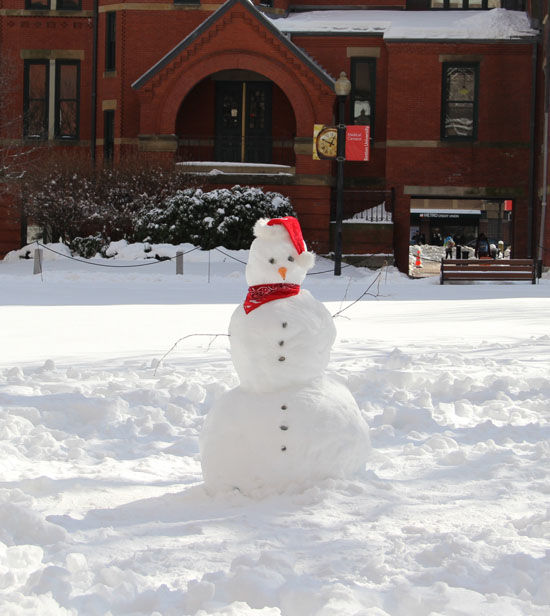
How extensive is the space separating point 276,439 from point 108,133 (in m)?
29.0

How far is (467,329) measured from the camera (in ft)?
44.9

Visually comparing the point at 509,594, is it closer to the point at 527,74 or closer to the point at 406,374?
the point at 406,374

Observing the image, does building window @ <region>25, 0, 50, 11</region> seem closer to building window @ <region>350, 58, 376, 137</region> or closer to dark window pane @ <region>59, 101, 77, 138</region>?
dark window pane @ <region>59, 101, 77, 138</region>

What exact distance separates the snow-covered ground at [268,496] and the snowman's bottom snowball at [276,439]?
4.6 inches

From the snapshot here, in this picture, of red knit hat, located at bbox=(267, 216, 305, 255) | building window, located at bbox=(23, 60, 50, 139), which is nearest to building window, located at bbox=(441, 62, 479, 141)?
building window, located at bbox=(23, 60, 50, 139)

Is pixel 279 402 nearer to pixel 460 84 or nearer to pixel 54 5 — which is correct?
pixel 460 84

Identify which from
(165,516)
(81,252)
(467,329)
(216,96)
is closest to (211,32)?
(216,96)

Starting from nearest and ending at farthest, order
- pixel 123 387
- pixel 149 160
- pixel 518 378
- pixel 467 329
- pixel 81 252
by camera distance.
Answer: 1. pixel 123 387
2. pixel 518 378
3. pixel 467 329
4. pixel 81 252
5. pixel 149 160

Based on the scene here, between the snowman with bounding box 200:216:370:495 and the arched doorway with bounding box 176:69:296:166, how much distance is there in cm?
2633

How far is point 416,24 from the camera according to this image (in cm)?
3150

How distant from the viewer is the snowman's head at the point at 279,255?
5.47 metres

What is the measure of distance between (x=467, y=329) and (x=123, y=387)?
22.1 ft

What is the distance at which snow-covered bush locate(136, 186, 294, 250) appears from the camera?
2681 cm

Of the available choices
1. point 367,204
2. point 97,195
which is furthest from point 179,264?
point 367,204
